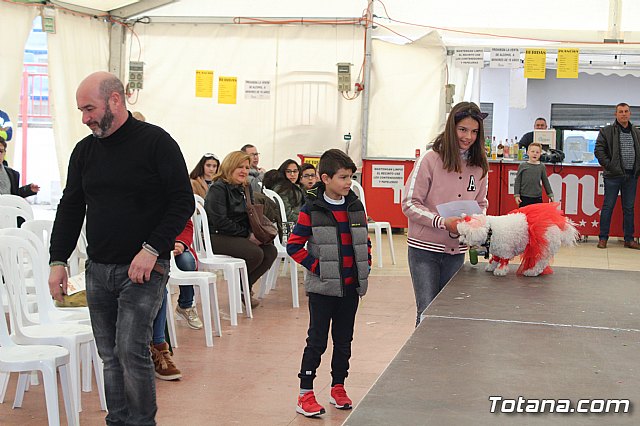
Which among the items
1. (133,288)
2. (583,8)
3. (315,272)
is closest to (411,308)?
(315,272)

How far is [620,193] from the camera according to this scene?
11.6 meters

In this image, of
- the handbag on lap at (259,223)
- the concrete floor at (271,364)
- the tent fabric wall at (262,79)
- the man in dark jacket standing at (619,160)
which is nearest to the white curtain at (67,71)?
the tent fabric wall at (262,79)

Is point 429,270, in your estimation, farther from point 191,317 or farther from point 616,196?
point 616,196

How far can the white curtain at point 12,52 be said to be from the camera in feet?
31.4

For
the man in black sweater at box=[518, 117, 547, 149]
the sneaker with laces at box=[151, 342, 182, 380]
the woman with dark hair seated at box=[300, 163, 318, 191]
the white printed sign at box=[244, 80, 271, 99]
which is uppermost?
the white printed sign at box=[244, 80, 271, 99]

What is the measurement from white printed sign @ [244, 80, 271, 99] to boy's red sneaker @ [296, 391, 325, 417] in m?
8.08

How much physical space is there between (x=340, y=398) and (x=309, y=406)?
7.9 inches

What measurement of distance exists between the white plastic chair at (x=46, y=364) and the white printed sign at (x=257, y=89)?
27.3 ft

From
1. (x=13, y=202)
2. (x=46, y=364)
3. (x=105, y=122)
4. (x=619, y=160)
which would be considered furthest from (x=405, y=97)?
(x=105, y=122)

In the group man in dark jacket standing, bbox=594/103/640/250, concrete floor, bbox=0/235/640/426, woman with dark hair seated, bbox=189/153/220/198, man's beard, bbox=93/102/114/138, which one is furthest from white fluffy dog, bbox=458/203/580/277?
man in dark jacket standing, bbox=594/103/640/250

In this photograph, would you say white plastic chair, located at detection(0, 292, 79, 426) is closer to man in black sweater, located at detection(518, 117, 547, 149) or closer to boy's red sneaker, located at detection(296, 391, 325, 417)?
boy's red sneaker, located at detection(296, 391, 325, 417)

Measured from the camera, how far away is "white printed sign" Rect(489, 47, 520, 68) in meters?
11.4

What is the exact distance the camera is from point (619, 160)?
432 inches

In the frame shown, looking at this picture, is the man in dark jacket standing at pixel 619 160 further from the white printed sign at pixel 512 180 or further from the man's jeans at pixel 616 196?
the white printed sign at pixel 512 180
